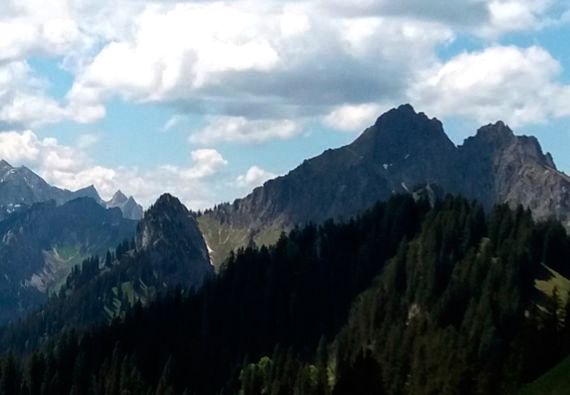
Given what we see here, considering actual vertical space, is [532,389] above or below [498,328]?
below

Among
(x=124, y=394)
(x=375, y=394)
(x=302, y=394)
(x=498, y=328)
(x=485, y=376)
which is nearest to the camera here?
(x=485, y=376)

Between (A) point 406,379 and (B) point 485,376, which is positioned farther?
(A) point 406,379

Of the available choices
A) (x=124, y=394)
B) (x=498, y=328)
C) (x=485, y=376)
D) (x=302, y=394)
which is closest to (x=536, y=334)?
(x=485, y=376)

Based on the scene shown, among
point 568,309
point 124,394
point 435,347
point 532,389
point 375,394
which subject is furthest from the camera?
point 124,394

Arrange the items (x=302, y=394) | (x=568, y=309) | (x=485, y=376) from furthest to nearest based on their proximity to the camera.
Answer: (x=302, y=394), (x=568, y=309), (x=485, y=376)

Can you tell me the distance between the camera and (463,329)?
600ft

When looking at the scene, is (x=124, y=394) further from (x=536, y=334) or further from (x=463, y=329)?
(x=536, y=334)

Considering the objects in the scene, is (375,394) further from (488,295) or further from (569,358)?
(488,295)

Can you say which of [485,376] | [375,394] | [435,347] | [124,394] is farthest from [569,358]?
[124,394]

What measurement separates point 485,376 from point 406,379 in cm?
3472

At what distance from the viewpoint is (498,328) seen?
181 meters

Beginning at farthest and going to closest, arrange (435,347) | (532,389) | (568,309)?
(435,347) < (568,309) < (532,389)

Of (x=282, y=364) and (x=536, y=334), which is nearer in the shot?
(x=536, y=334)

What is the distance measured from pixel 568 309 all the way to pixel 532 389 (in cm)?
3429
